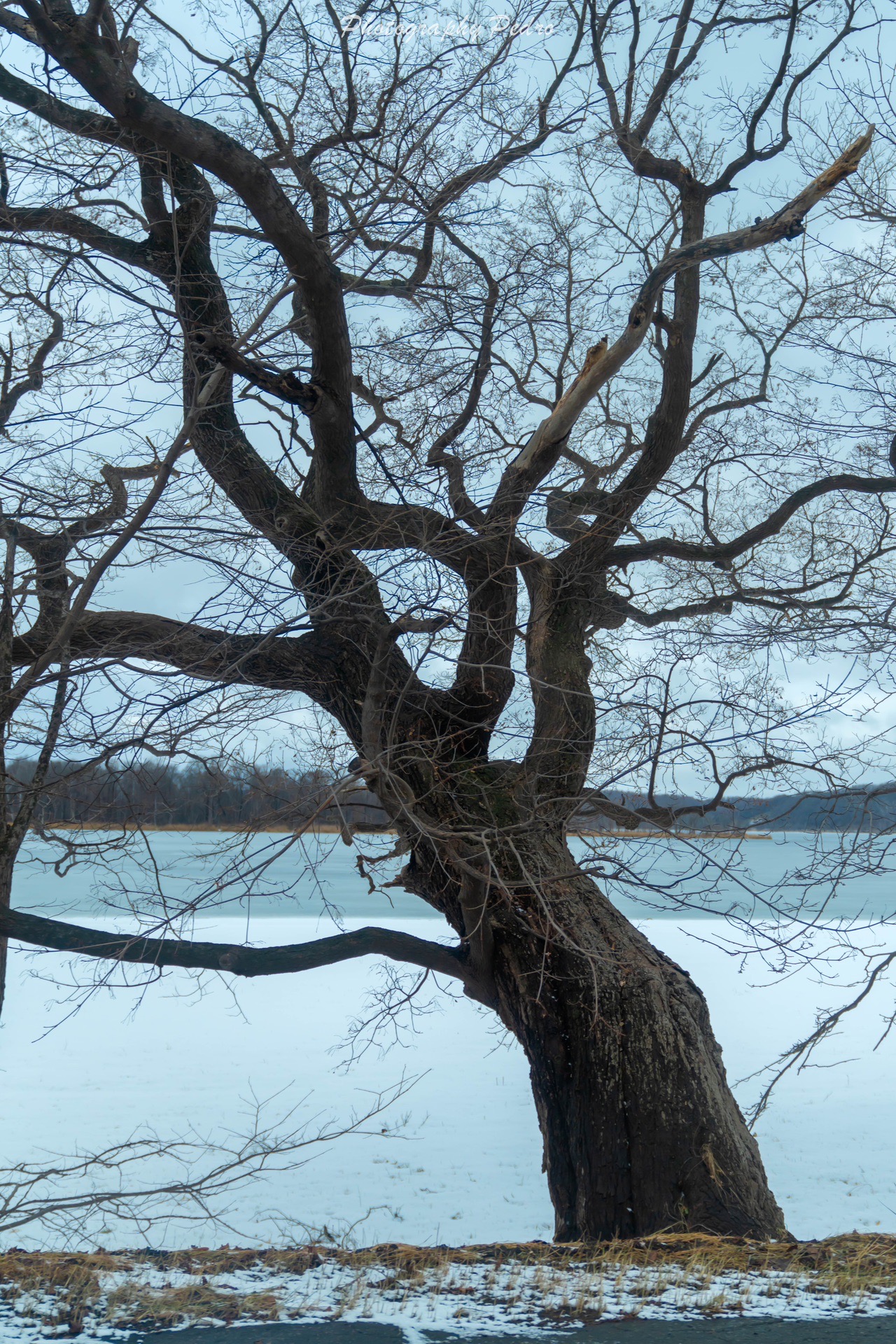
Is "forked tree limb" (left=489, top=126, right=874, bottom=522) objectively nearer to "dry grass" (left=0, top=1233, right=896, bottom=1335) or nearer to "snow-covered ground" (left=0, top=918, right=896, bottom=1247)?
"snow-covered ground" (left=0, top=918, right=896, bottom=1247)

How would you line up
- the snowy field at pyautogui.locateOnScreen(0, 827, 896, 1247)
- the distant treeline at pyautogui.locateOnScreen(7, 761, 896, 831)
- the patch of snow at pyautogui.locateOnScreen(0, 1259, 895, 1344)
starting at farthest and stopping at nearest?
the snowy field at pyautogui.locateOnScreen(0, 827, 896, 1247)
the distant treeline at pyautogui.locateOnScreen(7, 761, 896, 831)
the patch of snow at pyautogui.locateOnScreen(0, 1259, 895, 1344)

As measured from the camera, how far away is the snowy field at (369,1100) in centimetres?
911

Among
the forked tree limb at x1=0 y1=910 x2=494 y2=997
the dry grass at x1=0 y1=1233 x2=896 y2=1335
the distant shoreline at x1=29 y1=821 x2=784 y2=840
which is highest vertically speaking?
the distant shoreline at x1=29 y1=821 x2=784 y2=840

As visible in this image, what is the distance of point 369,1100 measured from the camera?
13930 millimetres

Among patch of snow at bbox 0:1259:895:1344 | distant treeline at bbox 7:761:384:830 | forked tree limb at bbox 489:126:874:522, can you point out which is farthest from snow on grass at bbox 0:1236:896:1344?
forked tree limb at bbox 489:126:874:522

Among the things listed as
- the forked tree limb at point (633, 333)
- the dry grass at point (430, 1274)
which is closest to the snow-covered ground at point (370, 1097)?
the dry grass at point (430, 1274)

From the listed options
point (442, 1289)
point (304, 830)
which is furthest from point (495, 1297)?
point (304, 830)

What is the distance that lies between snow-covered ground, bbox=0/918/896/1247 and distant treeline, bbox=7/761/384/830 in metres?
0.91

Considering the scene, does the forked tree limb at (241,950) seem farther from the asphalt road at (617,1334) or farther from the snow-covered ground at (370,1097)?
the asphalt road at (617,1334)

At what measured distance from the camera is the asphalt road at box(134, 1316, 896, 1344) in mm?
2496

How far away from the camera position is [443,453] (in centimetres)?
627

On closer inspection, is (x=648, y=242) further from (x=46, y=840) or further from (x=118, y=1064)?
(x=118, y=1064)

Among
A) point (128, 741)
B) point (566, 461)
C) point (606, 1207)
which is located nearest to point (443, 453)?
point (566, 461)

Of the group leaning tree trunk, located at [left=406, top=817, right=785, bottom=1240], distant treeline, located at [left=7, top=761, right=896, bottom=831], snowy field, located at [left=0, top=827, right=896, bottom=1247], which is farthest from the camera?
snowy field, located at [left=0, top=827, right=896, bottom=1247]
